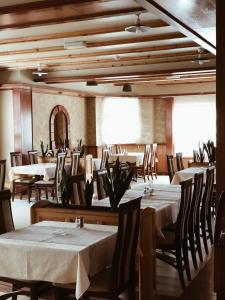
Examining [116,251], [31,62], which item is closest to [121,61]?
[31,62]

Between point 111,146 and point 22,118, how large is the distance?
11.9 feet

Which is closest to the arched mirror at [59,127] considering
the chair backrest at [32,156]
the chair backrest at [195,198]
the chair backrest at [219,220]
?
the chair backrest at [32,156]

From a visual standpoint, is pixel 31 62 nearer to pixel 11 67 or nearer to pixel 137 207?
pixel 11 67

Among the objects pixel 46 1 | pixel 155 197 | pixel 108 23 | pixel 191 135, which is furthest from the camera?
pixel 191 135

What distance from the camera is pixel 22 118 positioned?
1048 cm

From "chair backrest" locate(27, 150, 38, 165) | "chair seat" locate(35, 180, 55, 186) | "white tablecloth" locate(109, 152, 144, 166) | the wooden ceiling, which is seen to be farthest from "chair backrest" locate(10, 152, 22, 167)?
"white tablecloth" locate(109, 152, 144, 166)

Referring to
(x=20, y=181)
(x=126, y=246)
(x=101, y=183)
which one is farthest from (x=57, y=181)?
(x=126, y=246)

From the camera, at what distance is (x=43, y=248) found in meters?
3.06

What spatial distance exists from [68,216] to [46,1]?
7.08 ft

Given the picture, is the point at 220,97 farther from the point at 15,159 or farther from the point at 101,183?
the point at 15,159

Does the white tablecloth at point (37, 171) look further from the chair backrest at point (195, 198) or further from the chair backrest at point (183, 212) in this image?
the chair backrest at point (183, 212)

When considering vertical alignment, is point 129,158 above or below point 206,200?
above

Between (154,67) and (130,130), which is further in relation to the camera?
(130,130)

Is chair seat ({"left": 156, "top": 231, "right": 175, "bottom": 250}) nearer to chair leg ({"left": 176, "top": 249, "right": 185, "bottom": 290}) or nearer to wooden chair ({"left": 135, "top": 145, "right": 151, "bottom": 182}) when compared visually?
chair leg ({"left": 176, "top": 249, "right": 185, "bottom": 290})
